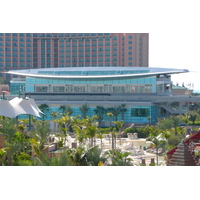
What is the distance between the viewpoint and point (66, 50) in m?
110

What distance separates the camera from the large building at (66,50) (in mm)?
106312

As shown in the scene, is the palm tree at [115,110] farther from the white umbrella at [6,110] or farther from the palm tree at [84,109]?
the white umbrella at [6,110]

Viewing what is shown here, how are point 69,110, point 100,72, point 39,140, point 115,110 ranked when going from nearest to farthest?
point 39,140 → point 69,110 → point 115,110 → point 100,72

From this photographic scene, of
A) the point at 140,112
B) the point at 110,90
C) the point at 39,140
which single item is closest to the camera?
the point at 39,140

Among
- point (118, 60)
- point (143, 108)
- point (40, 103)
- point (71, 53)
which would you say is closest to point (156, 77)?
point (143, 108)

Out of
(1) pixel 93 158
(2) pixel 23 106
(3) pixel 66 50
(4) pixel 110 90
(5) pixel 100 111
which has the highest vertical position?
(3) pixel 66 50

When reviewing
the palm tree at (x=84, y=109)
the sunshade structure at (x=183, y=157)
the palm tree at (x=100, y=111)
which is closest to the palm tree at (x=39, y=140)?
the sunshade structure at (x=183, y=157)

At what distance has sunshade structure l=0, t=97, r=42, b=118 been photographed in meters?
34.8

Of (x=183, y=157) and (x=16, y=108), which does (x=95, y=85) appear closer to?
(x=16, y=108)

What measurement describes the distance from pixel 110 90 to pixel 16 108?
111ft

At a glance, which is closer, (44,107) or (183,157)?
(183,157)

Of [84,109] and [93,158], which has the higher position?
[84,109]

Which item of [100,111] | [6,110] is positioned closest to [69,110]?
[100,111]

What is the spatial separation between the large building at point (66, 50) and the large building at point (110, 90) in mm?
36374
